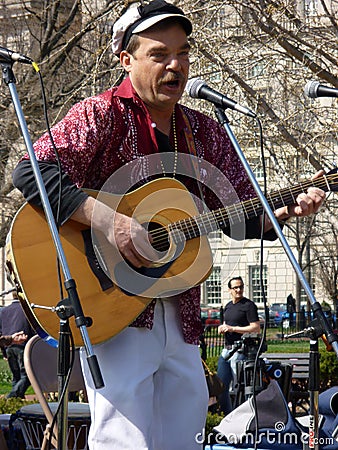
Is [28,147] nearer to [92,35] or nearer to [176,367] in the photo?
[176,367]

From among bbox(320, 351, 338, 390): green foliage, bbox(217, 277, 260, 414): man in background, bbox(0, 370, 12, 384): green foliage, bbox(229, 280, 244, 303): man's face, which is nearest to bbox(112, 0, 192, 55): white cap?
bbox(217, 277, 260, 414): man in background

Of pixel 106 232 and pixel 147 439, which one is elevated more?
pixel 106 232

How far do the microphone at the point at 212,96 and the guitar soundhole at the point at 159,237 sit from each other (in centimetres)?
57

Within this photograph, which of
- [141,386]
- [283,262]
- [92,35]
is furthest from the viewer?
[283,262]

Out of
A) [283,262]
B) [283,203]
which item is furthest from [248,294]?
[283,203]

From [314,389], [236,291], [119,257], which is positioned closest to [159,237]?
[119,257]

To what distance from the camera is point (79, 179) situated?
10.9 feet

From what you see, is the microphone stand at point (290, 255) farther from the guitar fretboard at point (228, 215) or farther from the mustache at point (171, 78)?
the mustache at point (171, 78)

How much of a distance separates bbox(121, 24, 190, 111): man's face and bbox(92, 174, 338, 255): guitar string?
47cm

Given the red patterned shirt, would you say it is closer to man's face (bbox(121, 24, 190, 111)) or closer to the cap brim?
man's face (bbox(121, 24, 190, 111))

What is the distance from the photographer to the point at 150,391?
10.1ft

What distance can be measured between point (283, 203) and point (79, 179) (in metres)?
0.83

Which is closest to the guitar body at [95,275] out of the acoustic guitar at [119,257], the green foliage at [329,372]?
the acoustic guitar at [119,257]

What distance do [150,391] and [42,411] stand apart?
2.10 metres
